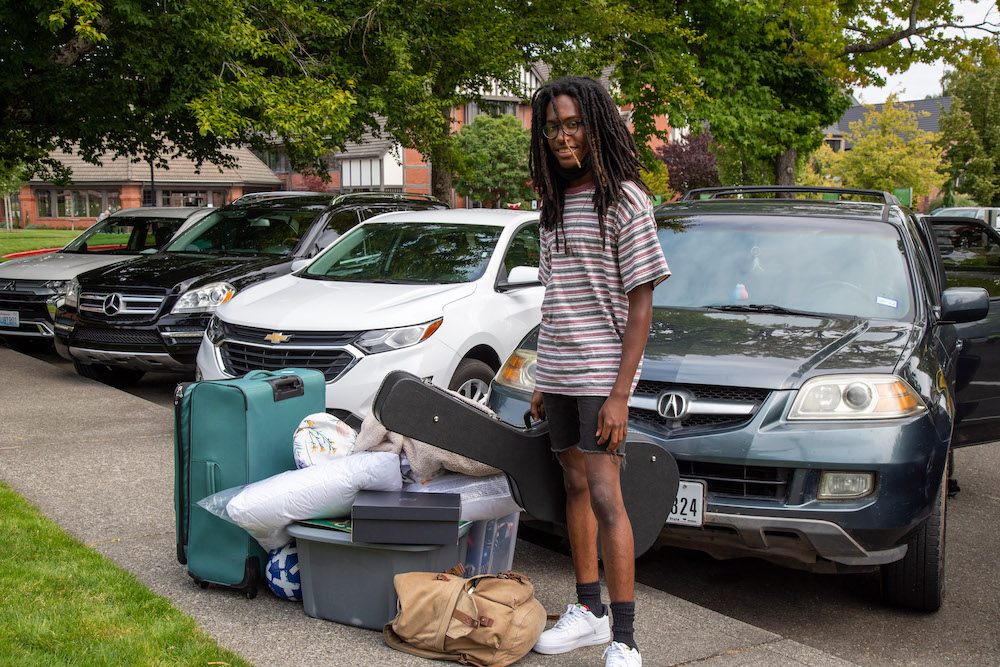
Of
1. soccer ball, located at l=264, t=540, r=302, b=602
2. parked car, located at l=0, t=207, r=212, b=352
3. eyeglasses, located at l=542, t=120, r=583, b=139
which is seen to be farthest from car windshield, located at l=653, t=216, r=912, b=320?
parked car, located at l=0, t=207, r=212, b=352

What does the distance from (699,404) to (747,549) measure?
604mm

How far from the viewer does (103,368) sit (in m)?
9.37

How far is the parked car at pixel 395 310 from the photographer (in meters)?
6.02

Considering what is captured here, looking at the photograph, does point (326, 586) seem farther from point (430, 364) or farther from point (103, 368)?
point (103, 368)

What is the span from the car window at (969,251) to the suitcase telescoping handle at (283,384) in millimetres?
5724

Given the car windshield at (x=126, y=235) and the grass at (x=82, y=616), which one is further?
the car windshield at (x=126, y=235)

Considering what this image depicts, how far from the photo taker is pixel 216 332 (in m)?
6.74

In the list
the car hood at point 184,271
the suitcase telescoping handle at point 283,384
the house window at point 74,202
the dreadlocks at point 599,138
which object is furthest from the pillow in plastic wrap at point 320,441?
the house window at point 74,202

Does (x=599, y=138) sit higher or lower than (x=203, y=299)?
higher

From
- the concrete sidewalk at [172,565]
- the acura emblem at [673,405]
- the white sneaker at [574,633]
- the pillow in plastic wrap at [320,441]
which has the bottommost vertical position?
the concrete sidewalk at [172,565]

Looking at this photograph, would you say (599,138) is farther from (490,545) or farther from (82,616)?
(82,616)

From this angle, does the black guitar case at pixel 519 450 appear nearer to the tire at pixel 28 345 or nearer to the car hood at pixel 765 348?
the car hood at pixel 765 348

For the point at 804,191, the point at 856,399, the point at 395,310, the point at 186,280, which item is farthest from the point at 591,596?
the point at 186,280

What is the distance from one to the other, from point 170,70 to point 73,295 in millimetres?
4500
